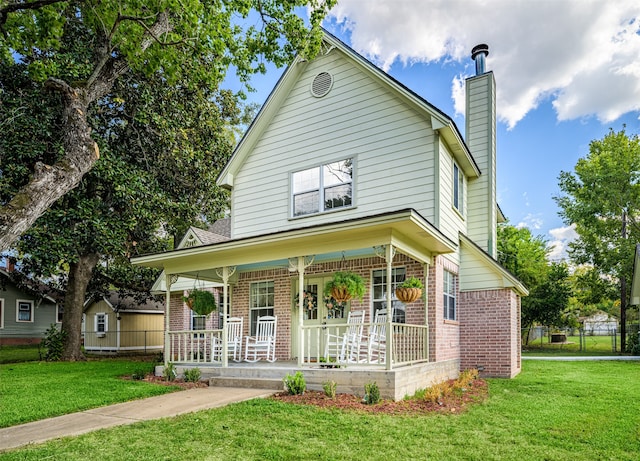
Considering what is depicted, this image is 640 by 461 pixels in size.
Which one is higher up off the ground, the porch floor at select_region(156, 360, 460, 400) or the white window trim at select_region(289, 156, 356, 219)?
the white window trim at select_region(289, 156, 356, 219)

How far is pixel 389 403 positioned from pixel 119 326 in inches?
759

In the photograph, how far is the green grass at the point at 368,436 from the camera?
4.74 metres

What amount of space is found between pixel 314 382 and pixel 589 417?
164 inches

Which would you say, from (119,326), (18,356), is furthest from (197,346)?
(119,326)

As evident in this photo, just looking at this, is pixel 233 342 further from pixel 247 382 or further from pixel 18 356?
pixel 18 356

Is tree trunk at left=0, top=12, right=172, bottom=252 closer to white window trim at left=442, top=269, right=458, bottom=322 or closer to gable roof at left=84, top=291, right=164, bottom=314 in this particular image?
white window trim at left=442, top=269, right=458, bottom=322

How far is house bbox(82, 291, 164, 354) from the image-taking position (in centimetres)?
2267

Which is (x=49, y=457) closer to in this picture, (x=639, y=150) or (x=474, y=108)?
(x=474, y=108)

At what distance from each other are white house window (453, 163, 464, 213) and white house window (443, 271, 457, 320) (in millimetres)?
1703

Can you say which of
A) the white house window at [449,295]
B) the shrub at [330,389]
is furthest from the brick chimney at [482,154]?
the shrub at [330,389]

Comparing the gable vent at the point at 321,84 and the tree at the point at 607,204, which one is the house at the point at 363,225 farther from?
the tree at the point at 607,204

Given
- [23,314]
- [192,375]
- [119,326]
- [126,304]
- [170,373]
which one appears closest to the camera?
Result: [192,375]

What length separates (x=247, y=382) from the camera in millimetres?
8734

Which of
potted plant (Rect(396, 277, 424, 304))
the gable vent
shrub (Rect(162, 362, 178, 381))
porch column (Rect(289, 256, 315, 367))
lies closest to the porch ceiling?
porch column (Rect(289, 256, 315, 367))
